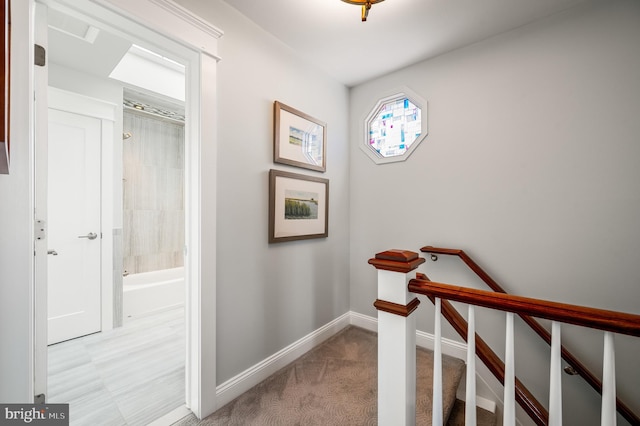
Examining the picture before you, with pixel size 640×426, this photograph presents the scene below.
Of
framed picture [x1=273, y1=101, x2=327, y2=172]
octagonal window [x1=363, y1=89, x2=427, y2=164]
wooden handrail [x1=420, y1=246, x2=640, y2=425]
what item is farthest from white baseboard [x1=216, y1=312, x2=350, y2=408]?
octagonal window [x1=363, y1=89, x2=427, y2=164]

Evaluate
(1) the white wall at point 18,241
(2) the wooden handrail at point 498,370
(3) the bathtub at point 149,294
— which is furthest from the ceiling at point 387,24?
(3) the bathtub at point 149,294

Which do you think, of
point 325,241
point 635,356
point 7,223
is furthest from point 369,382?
point 7,223

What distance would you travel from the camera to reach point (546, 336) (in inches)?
71.5

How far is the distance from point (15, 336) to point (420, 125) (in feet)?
9.16

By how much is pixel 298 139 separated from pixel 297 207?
0.56 metres

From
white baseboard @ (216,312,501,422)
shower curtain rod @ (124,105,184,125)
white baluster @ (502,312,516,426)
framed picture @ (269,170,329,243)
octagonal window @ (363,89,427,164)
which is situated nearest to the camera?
white baluster @ (502,312,516,426)

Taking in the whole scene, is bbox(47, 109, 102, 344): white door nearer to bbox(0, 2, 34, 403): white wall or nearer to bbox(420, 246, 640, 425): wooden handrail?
bbox(0, 2, 34, 403): white wall

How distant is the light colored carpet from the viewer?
1.53 metres

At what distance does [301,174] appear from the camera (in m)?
2.23

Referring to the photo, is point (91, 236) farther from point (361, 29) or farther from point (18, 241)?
point (361, 29)

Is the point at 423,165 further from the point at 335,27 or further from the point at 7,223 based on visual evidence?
the point at 7,223

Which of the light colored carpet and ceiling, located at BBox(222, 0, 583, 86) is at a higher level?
ceiling, located at BBox(222, 0, 583, 86)

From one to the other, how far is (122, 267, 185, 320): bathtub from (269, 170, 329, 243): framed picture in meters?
2.11

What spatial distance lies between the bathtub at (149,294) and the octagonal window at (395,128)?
2905 mm
